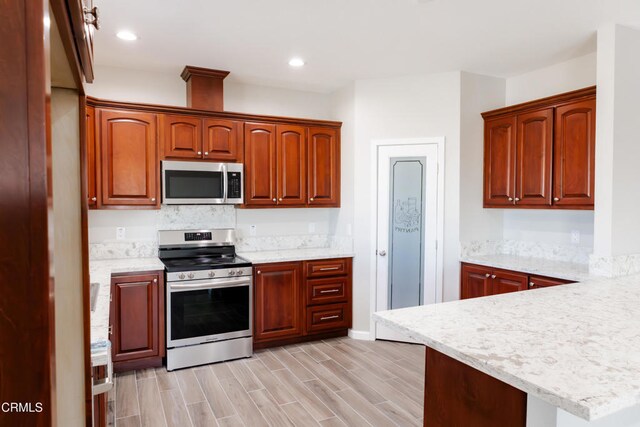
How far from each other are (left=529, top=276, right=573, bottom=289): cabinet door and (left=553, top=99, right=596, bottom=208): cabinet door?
645 millimetres

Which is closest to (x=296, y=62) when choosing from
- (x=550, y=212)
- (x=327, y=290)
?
(x=327, y=290)

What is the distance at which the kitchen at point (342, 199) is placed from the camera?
2.84 meters

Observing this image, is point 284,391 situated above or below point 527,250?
below

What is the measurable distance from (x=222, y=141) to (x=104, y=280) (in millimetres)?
1701

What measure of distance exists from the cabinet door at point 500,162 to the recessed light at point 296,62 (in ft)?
6.32

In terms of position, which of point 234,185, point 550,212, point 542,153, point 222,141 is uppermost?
point 222,141

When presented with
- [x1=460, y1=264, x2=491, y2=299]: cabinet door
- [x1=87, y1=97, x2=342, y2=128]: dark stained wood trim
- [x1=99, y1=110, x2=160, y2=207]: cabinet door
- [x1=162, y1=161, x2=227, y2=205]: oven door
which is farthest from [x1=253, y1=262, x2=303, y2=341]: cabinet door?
[x1=460, y1=264, x2=491, y2=299]: cabinet door

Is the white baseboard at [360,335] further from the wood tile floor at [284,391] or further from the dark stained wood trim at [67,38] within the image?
the dark stained wood trim at [67,38]

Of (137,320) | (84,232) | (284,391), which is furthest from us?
(137,320)

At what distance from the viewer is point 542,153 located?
360 centimetres

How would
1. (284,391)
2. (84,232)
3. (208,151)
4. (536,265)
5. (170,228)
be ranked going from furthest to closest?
(170,228), (208,151), (536,265), (284,391), (84,232)

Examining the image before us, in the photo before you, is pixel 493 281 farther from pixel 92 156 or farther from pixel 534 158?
pixel 92 156

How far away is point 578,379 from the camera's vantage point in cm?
118

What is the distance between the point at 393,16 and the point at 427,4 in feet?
0.88
